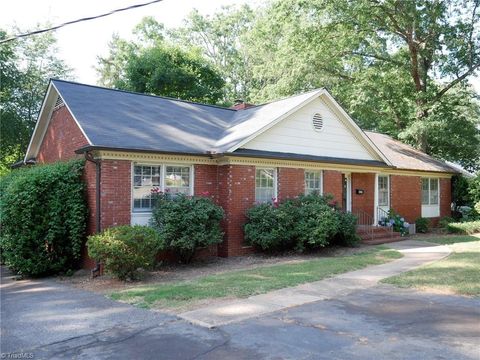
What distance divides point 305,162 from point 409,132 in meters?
10.8

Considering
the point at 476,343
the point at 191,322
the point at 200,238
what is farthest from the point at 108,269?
the point at 476,343

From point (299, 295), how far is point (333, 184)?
9.14m

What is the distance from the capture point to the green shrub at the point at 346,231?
49.2 feet

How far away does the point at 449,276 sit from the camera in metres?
9.92

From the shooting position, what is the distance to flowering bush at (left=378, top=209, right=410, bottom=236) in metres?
19.3

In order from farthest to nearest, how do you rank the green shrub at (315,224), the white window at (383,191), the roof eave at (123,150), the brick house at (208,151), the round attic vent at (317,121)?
the white window at (383,191)
the round attic vent at (317,121)
the green shrub at (315,224)
the brick house at (208,151)
the roof eave at (123,150)

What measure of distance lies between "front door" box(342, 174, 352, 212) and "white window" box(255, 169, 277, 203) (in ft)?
15.0

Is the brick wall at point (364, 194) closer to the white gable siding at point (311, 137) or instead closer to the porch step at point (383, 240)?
the white gable siding at point (311, 137)

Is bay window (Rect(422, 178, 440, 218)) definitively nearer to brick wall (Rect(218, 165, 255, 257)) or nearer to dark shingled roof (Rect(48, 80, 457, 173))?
dark shingled roof (Rect(48, 80, 457, 173))

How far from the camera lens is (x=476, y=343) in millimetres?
5645

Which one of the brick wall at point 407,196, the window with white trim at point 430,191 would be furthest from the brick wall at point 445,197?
the brick wall at point 407,196

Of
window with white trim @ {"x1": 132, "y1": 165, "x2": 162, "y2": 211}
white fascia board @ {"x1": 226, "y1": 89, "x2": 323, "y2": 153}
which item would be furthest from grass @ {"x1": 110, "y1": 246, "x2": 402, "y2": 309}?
white fascia board @ {"x1": 226, "y1": 89, "x2": 323, "y2": 153}

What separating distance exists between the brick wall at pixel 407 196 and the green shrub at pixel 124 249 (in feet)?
45.5

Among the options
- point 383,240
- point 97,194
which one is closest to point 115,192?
point 97,194
